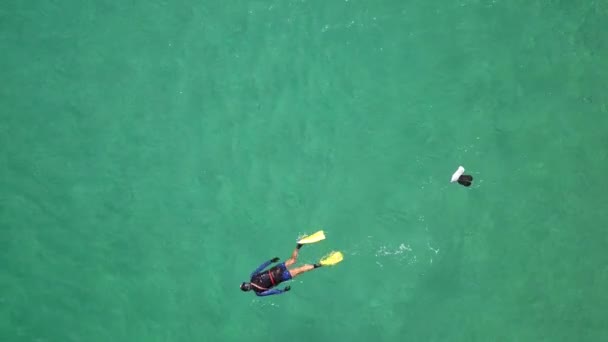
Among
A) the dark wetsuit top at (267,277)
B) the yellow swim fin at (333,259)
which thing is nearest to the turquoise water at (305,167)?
the yellow swim fin at (333,259)

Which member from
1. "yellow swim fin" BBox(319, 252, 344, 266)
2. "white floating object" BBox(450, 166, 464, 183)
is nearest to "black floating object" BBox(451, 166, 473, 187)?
"white floating object" BBox(450, 166, 464, 183)

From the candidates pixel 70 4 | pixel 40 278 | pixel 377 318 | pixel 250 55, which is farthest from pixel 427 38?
pixel 40 278

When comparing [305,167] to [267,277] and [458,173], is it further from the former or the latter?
[458,173]

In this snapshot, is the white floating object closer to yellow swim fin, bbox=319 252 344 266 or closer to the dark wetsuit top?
yellow swim fin, bbox=319 252 344 266

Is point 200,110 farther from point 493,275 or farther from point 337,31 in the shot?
point 493,275

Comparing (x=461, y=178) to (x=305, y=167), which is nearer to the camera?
(x=461, y=178)

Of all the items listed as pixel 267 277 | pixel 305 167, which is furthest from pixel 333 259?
pixel 305 167

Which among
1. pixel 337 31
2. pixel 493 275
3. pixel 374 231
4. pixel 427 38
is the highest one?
pixel 337 31

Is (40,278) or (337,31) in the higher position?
(337,31)

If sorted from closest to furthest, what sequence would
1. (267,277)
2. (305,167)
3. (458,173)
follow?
(267,277) → (458,173) → (305,167)
